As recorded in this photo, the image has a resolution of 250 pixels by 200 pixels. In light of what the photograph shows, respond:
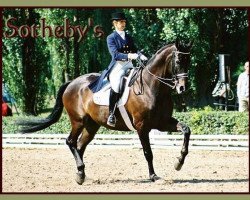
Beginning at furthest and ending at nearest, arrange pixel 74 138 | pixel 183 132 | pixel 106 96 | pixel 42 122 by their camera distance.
A: 1. pixel 42 122
2. pixel 74 138
3. pixel 106 96
4. pixel 183 132

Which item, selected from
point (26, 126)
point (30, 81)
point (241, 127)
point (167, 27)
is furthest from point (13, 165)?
point (167, 27)

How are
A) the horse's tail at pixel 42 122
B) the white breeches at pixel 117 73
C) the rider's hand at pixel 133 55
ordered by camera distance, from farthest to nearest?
the horse's tail at pixel 42 122 → the white breeches at pixel 117 73 → the rider's hand at pixel 133 55

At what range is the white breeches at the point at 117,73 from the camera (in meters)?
9.99

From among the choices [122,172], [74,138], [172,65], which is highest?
[172,65]

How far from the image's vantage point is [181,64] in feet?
29.5

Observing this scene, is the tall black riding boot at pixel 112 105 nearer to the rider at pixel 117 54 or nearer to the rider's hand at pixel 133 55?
the rider at pixel 117 54

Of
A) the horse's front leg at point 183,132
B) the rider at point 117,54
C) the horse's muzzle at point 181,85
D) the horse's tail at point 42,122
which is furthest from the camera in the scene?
the horse's tail at point 42,122

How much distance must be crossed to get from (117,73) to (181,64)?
4.68ft

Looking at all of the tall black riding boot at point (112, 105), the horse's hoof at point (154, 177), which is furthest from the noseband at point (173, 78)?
the horse's hoof at point (154, 177)

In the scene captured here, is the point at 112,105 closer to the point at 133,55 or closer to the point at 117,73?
the point at 117,73

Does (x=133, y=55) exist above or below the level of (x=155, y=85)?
above

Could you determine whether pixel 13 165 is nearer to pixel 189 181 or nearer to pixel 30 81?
pixel 189 181

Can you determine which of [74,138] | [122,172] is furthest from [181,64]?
[122,172]

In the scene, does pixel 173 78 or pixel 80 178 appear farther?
pixel 80 178
